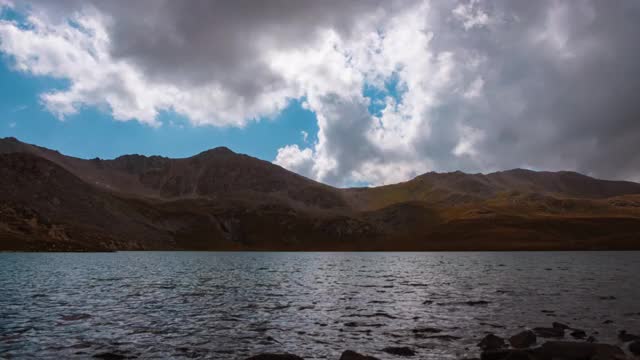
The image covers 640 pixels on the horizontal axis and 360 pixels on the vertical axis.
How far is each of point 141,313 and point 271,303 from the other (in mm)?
14920

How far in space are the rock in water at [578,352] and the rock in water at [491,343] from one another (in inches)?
152

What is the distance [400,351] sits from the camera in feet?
105

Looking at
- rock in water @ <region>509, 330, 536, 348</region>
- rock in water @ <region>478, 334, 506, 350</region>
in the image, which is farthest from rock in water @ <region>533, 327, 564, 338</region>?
rock in water @ <region>478, 334, 506, 350</region>

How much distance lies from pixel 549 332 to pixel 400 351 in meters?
13.3

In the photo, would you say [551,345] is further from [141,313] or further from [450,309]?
[141,313]

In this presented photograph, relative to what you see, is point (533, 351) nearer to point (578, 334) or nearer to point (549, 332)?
point (549, 332)

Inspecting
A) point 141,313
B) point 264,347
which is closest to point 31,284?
point 141,313

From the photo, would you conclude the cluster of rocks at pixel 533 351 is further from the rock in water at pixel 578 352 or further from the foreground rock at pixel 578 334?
the foreground rock at pixel 578 334

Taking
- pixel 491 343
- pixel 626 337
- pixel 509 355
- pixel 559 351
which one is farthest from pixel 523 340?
pixel 626 337

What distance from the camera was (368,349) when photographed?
109ft

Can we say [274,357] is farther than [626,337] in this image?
No

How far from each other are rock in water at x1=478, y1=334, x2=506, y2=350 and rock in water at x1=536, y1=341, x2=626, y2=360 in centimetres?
386

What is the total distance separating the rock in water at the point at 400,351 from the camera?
31422 mm

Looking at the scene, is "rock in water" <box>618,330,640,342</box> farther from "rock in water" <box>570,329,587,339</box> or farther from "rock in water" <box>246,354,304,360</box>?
"rock in water" <box>246,354,304,360</box>
